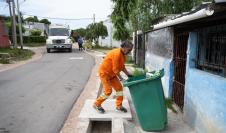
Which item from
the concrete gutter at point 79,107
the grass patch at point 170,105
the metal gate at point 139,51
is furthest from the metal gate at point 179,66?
the metal gate at point 139,51

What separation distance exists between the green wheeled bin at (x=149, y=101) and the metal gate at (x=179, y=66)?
1.50 metres

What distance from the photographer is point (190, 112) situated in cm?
573

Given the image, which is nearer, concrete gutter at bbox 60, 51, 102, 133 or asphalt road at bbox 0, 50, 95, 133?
concrete gutter at bbox 60, 51, 102, 133

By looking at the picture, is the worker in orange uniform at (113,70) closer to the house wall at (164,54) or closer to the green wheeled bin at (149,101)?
the green wheeled bin at (149,101)

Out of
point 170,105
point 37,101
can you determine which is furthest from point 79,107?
point 170,105

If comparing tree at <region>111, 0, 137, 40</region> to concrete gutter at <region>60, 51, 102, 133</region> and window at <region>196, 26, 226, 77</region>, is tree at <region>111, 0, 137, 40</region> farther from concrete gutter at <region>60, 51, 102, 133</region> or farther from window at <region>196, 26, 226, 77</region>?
window at <region>196, 26, 226, 77</region>

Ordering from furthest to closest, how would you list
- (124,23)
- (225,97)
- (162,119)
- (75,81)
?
(124,23) → (75,81) → (162,119) → (225,97)

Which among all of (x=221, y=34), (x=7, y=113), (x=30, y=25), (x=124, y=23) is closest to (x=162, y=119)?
(x=221, y=34)

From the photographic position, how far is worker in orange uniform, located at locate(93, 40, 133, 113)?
5848 mm

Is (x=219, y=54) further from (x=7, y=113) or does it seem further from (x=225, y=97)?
(x=7, y=113)

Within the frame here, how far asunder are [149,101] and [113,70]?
3.18ft

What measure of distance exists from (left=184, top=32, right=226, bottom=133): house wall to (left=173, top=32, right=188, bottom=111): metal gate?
89 centimetres

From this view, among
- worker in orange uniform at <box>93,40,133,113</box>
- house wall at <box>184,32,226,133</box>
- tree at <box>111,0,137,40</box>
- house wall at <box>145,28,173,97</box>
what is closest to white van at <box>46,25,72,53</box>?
tree at <box>111,0,137,40</box>

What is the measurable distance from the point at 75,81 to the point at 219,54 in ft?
22.7
